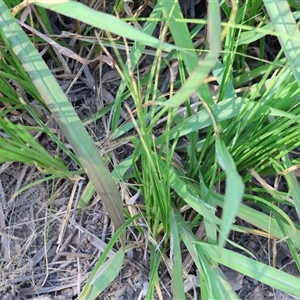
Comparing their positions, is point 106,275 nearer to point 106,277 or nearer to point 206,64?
point 106,277

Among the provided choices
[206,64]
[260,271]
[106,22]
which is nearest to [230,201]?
[206,64]

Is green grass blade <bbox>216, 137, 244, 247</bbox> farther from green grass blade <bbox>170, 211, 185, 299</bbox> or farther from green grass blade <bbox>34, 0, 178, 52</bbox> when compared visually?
green grass blade <bbox>170, 211, 185, 299</bbox>

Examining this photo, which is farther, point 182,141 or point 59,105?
point 182,141

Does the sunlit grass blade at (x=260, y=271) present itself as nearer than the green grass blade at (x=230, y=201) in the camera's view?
No

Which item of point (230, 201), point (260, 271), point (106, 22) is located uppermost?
point (106, 22)

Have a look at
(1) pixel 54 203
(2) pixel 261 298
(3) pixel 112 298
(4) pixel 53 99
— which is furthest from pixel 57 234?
(2) pixel 261 298

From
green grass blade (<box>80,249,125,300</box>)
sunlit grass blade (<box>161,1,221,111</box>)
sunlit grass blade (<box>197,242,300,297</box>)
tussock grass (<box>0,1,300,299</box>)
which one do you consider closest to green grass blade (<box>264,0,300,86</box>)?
tussock grass (<box>0,1,300,299</box>)

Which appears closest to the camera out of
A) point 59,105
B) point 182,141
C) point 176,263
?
point 59,105

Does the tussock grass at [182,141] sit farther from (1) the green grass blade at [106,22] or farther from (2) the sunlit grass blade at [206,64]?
(2) the sunlit grass blade at [206,64]

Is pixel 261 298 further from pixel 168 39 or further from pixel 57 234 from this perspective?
pixel 168 39

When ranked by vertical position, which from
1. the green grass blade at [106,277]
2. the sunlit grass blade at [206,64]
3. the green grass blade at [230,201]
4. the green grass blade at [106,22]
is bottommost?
the green grass blade at [106,277]

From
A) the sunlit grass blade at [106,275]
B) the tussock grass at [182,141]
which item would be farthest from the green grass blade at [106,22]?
the sunlit grass blade at [106,275]
